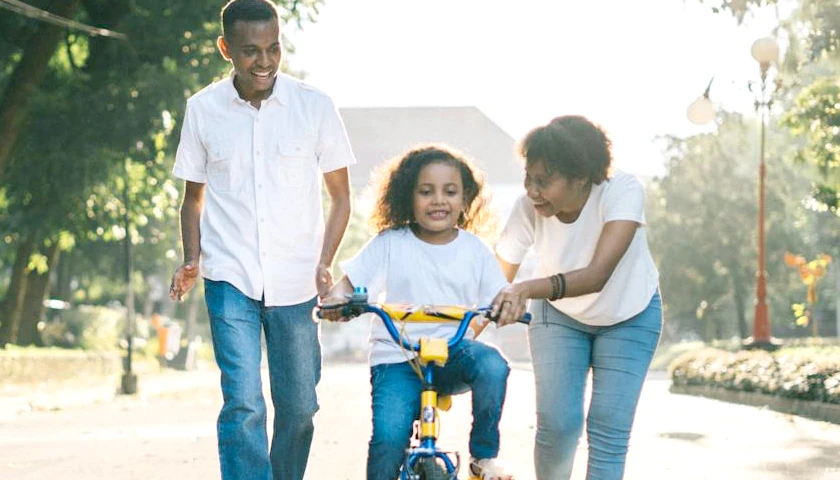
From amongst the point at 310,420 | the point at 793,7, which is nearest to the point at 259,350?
the point at 310,420

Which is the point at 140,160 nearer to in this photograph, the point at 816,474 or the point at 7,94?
the point at 7,94

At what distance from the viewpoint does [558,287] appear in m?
5.51

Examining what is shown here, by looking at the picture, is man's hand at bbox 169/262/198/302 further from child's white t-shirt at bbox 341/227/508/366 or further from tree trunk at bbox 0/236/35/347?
tree trunk at bbox 0/236/35/347

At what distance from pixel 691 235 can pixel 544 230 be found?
45.4m

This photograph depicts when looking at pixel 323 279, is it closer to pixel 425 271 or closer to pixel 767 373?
pixel 425 271

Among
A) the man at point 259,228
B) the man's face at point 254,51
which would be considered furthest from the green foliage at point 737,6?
the man's face at point 254,51

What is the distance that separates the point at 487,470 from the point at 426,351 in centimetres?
47

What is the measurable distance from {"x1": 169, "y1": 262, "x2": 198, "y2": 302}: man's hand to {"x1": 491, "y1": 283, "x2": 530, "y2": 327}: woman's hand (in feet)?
4.83

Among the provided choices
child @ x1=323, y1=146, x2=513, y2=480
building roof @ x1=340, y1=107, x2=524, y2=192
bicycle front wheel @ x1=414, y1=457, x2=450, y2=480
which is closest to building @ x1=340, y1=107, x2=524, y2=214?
building roof @ x1=340, y1=107, x2=524, y2=192

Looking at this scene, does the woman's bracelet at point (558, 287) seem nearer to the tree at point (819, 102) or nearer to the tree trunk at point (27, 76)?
the tree at point (819, 102)

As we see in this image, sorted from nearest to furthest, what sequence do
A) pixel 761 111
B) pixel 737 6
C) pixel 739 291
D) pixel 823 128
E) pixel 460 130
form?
pixel 737 6, pixel 823 128, pixel 761 111, pixel 739 291, pixel 460 130

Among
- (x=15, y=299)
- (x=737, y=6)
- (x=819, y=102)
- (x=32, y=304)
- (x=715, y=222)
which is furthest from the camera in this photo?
(x=715, y=222)

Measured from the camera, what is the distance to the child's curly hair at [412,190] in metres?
5.49

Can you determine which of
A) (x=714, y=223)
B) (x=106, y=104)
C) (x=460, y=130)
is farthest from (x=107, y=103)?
(x=460, y=130)
